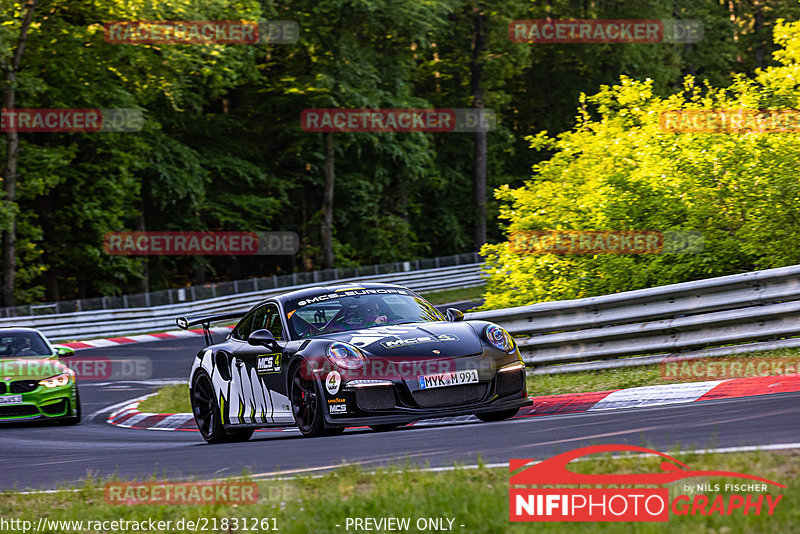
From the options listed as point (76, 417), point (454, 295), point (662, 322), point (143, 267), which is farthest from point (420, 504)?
point (143, 267)

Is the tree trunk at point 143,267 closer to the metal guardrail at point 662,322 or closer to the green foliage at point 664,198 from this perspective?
the green foliage at point 664,198

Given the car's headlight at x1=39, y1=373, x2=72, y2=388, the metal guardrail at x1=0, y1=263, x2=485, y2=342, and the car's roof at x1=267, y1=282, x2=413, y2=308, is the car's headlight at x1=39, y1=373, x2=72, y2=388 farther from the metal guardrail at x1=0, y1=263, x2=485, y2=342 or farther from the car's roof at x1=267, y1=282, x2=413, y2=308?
the metal guardrail at x1=0, y1=263, x2=485, y2=342

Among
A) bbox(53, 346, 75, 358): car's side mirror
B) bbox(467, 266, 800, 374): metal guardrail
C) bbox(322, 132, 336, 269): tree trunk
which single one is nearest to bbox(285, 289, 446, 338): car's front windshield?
bbox(467, 266, 800, 374): metal guardrail

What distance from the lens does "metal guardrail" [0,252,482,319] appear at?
29.6 m

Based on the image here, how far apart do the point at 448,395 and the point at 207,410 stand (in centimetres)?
354

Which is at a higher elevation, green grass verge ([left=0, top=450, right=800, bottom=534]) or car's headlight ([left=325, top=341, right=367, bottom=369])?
car's headlight ([left=325, top=341, right=367, bottom=369])

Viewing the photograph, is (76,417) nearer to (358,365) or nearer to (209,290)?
(358,365)

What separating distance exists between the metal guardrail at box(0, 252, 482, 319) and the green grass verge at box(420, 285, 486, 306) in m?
1.58

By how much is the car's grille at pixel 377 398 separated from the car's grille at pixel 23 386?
7.44 m

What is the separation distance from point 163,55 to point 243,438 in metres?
23.9

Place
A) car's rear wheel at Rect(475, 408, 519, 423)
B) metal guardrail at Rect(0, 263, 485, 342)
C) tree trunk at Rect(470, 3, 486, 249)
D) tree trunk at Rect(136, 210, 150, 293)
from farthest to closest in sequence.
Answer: tree trunk at Rect(470, 3, 486, 249) < tree trunk at Rect(136, 210, 150, 293) < metal guardrail at Rect(0, 263, 485, 342) < car's rear wheel at Rect(475, 408, 519, 423)

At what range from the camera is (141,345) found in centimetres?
2702

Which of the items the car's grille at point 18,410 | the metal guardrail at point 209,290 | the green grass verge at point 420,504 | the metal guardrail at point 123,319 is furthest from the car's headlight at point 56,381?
the metal guardrail at point 209,290

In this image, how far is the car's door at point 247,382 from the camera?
9.68 m
